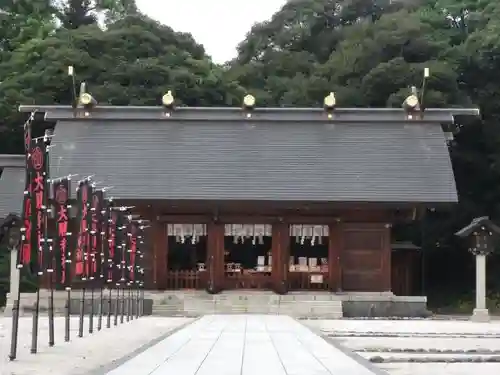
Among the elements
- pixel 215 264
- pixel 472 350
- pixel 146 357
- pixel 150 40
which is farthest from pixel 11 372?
pixel 150 40

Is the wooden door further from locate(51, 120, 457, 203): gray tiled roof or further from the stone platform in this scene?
locate(51, 120, 457, 203): gray tiled roof

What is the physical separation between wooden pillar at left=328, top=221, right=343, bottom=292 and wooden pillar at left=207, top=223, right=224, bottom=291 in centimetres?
294

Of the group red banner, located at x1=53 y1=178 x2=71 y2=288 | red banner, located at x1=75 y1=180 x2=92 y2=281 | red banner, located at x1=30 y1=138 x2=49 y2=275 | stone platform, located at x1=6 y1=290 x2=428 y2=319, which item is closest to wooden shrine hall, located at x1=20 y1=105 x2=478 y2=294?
stone platform, located at x1=6 y1=290 x2=428 y2=319

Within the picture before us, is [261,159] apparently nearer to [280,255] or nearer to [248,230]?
[248,230]

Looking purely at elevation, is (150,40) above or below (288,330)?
above

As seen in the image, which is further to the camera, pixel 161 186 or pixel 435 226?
pixel 435 226

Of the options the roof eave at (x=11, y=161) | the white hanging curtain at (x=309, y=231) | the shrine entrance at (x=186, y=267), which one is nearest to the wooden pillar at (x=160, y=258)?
the shrine entrance at (x=186, y=267)

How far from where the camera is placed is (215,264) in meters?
21.6

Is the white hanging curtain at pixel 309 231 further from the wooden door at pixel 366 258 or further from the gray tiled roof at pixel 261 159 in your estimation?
the gray tiled roof at pixel 261 159

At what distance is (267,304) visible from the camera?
20.7 metres

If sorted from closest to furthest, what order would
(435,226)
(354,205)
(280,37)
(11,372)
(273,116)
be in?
1. (11,372)
2. (354,205)
3. (273,116)
4. (435,226)
5. (280,37)

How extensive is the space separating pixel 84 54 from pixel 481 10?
15.8 m

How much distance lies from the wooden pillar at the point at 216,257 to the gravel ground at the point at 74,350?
713cm

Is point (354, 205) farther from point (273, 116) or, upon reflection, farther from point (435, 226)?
point (435, 226)
